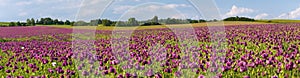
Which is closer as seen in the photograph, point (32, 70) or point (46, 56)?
point (32, 70)

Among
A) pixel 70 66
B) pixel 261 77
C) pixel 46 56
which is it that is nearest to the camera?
pixel 261 77

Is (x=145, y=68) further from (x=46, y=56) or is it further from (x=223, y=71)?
(x=46, y=56)

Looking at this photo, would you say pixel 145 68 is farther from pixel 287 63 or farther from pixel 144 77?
pixel 287 63

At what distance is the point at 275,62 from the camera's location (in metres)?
7.51

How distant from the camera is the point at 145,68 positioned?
25.8 ft

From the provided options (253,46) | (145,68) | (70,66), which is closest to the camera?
(145,68)

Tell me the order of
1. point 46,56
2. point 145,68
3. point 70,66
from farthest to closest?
point 46,56 → point 70,66 → point 145,68

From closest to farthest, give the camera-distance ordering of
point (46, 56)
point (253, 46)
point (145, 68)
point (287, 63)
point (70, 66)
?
1. point (287, 63)
2. point (145, 68)
3. point (70, 66)
4. point (46, 56)
5. point (253, 46)

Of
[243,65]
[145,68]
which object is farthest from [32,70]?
[243,65]

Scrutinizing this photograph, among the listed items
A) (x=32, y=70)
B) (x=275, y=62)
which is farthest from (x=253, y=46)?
(x=32, y=70)

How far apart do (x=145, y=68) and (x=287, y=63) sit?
2473 millimetres

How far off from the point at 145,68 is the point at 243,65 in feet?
5.85

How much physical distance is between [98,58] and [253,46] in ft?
17.1

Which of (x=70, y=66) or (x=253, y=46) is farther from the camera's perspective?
(x=253, y=46)
